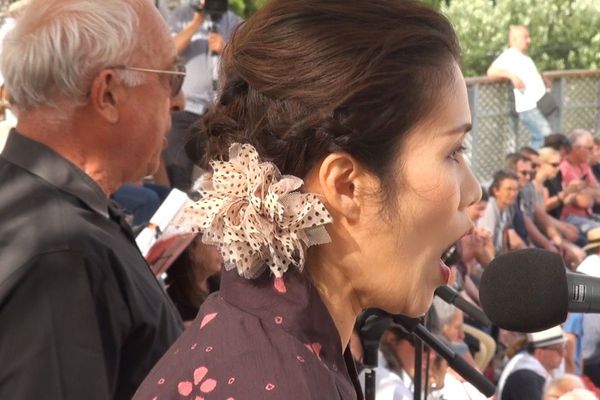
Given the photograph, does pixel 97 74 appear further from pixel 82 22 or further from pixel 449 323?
pixel 449 323

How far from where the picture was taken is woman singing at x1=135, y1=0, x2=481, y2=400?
4.68ft

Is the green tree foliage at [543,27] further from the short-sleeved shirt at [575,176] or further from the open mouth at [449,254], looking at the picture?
the open mouth at [449,254]

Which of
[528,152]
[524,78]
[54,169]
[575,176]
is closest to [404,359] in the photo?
[54,169]

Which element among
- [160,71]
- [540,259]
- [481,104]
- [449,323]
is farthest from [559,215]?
[540,259]

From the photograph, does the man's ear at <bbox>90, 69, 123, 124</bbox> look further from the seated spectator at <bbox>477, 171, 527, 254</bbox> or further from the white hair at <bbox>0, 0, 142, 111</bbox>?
the seated spectator at <bbox>477, 171, 527, 254</bbox>

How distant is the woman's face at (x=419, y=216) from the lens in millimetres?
1484

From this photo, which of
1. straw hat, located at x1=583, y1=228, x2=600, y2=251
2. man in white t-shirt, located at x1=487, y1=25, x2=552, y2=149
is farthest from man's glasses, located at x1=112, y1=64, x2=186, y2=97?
man in white t-shirt, located at x1=487, y1=25, x2=552, y2=149

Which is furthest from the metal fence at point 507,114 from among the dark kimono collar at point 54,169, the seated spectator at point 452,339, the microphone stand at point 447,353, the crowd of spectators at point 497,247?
the dark kimono collar at point 54,169

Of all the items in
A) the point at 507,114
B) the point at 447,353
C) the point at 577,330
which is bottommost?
the point at 507,114

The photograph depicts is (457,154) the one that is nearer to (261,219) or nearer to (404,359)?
(261,219)

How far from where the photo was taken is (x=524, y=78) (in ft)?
34.6

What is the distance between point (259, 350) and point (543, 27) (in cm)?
1314

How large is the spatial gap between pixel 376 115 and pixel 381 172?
8cm

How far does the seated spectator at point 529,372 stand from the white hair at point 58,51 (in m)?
2.61
